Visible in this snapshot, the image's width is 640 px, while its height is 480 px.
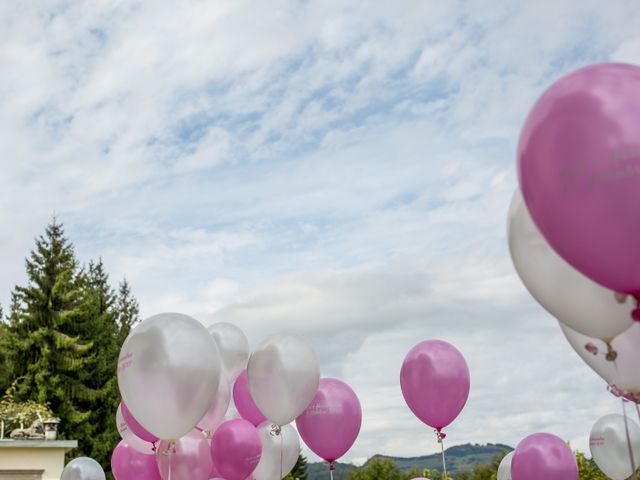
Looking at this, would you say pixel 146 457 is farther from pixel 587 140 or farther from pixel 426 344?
pixel 587 140

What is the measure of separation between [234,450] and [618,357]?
4.25m

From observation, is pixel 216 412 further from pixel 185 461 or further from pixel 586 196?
pixel 586 196

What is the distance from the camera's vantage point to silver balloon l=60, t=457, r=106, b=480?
8.92 metres

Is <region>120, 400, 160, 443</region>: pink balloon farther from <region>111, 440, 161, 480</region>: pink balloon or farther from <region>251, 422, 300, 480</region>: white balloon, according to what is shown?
<region>251, 422, 300, 480</region>: white balloon

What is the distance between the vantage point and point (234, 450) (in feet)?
24.5

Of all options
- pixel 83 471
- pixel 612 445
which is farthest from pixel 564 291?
pixel 83 471

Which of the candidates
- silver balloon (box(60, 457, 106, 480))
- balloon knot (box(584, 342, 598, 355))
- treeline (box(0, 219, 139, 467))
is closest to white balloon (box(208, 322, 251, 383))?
silver balloon (box(60, 457, 106, 480))

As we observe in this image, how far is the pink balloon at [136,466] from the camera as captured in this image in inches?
305

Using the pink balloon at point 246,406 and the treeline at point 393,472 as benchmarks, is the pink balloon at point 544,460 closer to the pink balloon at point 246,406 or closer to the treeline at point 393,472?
the pink balloon at point 246,406

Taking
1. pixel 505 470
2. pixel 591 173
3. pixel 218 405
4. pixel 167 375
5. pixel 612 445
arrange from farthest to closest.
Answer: pixel 505 470 < pixel 612 445 < pixel 218 405 < pixel 167 375 < pixel 591 173

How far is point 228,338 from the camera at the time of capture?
8.43m

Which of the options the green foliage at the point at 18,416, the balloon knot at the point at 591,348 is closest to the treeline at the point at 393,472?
the green foliage at the point at 18,416

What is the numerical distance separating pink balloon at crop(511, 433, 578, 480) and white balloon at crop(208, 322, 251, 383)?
9.82ft

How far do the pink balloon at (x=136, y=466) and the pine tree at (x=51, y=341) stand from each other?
1606cm
